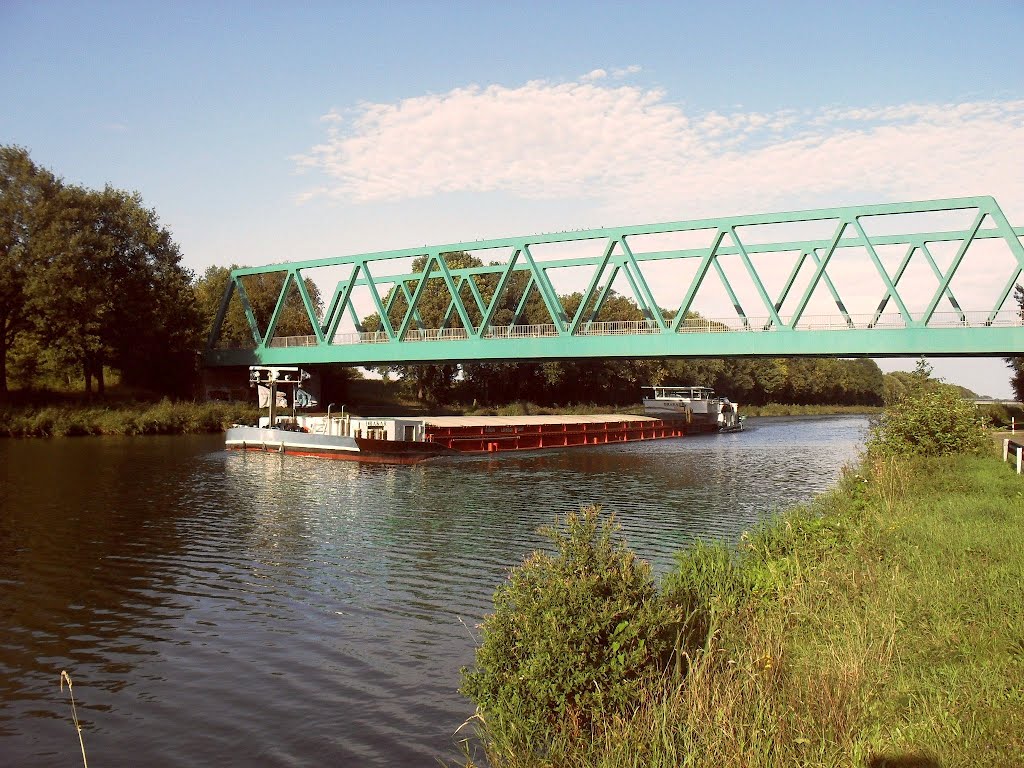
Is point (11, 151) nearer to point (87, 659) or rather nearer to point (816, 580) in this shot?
point (87, 659)

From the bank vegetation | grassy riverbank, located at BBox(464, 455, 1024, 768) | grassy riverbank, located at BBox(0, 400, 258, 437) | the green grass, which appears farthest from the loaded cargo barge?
the green grass

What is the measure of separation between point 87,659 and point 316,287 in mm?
91863

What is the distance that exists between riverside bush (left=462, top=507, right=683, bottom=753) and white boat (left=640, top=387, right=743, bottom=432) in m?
67.3

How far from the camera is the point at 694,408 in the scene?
75.2 meters

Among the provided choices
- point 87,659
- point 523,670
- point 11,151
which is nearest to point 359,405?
point 11,151

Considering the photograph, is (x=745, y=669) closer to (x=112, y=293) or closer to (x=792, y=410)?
(x=112, y=293)

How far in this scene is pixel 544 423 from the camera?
2242 inches

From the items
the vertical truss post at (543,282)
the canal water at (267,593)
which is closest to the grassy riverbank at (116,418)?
the canal water at (267,593)

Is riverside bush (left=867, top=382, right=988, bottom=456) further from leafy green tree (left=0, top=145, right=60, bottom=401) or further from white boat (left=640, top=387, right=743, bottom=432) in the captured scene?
leafy green tree (left=0, top=145, right=60, bottom=401)

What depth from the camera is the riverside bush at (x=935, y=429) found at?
79.4 ft

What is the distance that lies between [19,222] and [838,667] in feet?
192

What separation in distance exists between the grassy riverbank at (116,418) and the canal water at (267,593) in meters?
15.9

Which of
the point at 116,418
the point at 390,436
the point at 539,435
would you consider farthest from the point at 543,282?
the point at 116,418

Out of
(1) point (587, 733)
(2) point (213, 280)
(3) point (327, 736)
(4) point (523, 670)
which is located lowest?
(3) point (327, 736)
